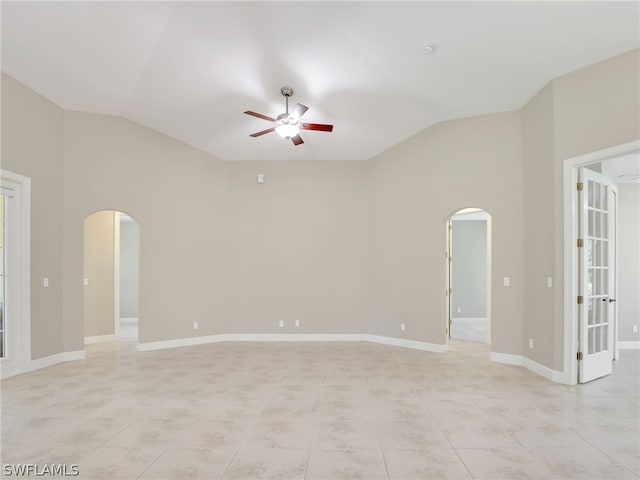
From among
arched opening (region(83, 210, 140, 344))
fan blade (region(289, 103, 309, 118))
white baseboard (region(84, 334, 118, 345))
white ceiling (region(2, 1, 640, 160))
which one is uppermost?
white ceiling (region(2, 1, 640, 160))

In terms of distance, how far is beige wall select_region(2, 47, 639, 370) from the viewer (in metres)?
4.62

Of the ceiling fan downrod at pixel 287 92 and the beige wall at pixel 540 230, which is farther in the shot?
the ceiling fan downrod at pixel 287 92

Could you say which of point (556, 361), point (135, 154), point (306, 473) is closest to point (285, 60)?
point (135, 154)

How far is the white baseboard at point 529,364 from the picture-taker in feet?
14.5

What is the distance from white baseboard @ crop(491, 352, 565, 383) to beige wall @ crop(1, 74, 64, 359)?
5.94 meters

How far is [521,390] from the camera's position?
4.19m

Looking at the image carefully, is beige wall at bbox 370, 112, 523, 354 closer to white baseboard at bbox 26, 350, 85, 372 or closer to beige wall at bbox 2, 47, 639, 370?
beige wall at bbox 2, 47, 639, 370

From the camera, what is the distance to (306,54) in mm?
4160

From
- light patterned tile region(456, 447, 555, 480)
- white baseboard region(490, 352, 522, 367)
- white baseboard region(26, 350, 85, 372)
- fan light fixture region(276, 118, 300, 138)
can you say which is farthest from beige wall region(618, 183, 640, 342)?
white baseboard region(26, 350, 85, 372)

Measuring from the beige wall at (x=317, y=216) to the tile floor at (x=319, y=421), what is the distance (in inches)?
38.1

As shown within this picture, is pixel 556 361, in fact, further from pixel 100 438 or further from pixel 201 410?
pixel 100 438

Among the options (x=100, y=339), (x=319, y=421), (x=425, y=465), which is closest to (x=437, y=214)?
(x=319, y=421)

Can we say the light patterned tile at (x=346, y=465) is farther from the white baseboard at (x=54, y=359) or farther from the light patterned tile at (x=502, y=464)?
the white baseboard at (x=54, y=359)

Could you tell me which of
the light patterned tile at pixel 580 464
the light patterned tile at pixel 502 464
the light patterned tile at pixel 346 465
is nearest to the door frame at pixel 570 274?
the light patterned tile at pixel 580 464
